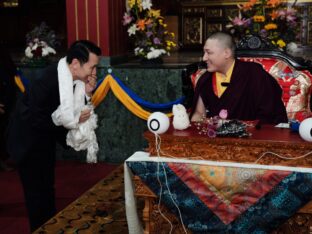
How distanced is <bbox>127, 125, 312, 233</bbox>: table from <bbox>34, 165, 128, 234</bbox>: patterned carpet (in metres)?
0.77

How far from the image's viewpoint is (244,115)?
300 cm

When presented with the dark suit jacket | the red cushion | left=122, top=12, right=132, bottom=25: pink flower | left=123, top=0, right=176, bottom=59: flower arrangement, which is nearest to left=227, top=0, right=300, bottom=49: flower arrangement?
the red cushion

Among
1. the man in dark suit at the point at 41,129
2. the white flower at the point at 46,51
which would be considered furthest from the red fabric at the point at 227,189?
the white flower at the point at 46,51

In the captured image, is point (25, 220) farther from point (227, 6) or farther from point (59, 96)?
point (227, 6)

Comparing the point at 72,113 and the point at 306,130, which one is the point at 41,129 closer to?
the point at 72,113

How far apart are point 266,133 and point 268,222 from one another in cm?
45

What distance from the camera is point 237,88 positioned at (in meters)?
2.97

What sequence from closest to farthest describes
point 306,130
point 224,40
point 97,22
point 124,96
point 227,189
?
point 306,130
point 227,189
point 224,40
point 124,96
point 97,22

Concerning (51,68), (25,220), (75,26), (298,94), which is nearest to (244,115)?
(298,94)

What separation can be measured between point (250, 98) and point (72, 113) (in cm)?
113

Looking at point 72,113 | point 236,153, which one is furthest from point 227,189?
point 72,113

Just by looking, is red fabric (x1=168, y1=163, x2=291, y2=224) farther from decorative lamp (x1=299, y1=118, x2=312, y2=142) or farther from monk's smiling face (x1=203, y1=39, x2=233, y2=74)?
monk's smiling face (x1=203, y1=39, x2=233, y2=74)

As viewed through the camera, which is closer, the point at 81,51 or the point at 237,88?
the point at 81,51

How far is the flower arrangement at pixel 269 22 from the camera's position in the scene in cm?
428
